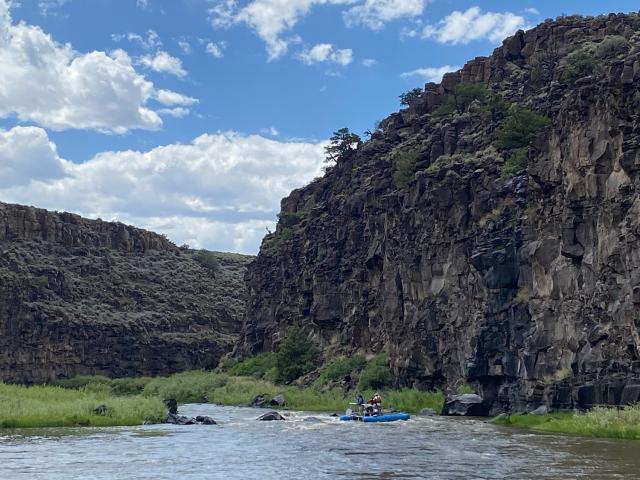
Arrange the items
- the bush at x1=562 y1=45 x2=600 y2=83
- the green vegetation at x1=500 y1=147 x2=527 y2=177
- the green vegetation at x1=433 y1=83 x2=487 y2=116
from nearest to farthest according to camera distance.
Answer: the green vegetation at x1=500 y1=147 x2=527 y2=177 → the bush at x1=562 y1=45 x2=600 y2=83 → the green vegetation at x1=433 y1=83 x2=487 y2=116

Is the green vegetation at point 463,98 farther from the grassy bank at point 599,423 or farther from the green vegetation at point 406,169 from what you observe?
the grassy bank at point 599,423

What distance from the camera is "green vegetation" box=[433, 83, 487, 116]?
7850 centimetres

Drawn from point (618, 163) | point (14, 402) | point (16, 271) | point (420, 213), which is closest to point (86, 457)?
point (14, 402)

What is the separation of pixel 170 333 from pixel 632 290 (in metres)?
89.3

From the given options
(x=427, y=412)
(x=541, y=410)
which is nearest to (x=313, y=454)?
(x=541, y=410)

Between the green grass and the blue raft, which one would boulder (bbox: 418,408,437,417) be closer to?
the blue raft

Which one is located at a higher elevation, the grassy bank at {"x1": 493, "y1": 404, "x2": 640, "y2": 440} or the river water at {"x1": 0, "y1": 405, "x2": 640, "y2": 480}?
the grassy bank at {"x1": 493, "y1": 404, "x2": 640, "y2": 440}

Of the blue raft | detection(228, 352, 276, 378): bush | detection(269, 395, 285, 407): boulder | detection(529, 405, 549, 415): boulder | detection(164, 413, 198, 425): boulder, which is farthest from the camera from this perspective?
detection(228, 352, 276, 378): bush

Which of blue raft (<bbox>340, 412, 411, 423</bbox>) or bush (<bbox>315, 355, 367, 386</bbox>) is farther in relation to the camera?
bush (<bbox>315, 355, 367, 386</bbox>)

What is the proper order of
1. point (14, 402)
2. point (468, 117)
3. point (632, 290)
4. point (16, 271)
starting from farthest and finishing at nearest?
1. point (16, 271)
2. point (468, 117)
3. point (14, 402)
4. point (632, 290)

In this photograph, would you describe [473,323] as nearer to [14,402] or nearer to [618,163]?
[618,163]

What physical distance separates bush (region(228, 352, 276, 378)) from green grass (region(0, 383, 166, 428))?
125ft

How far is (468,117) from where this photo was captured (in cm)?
7238

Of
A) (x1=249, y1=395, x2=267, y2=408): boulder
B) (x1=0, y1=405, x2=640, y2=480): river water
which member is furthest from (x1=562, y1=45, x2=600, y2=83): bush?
(x1=249, y1=395, x2=267, y2=408): boulder
